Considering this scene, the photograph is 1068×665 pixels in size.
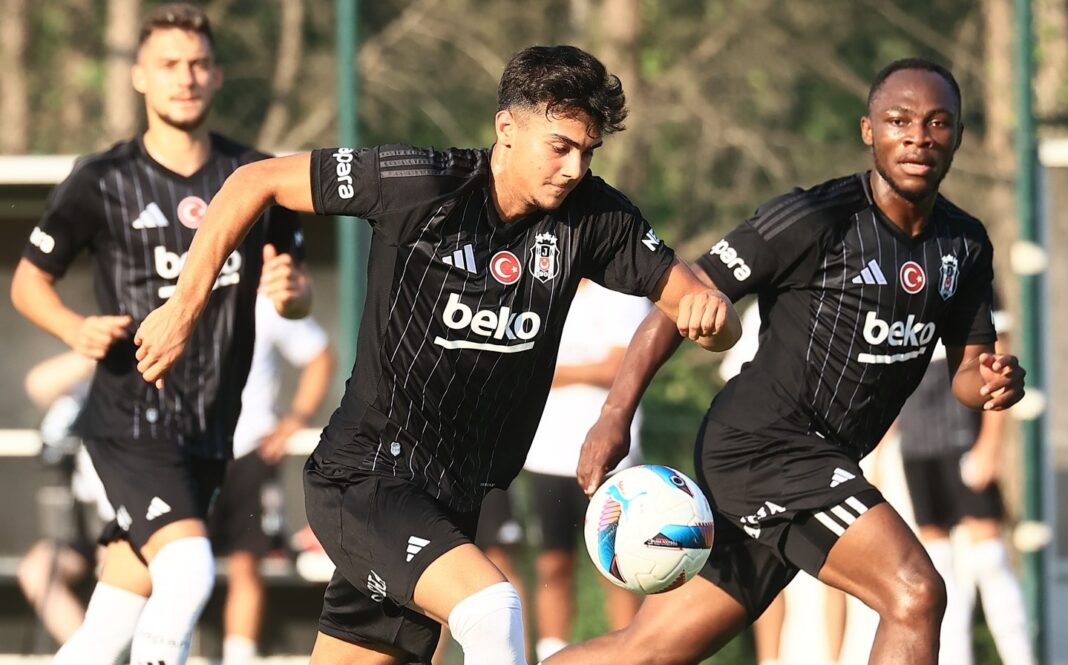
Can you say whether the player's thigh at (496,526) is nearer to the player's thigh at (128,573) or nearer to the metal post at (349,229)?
the metal post at (349,229)

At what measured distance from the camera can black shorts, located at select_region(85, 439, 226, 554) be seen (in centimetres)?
550

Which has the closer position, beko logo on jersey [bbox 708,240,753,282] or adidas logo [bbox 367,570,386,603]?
adidas logo [bbox 367,570,386,603]

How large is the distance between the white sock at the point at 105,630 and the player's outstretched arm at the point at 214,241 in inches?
56.0

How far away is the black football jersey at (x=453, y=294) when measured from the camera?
175 inches

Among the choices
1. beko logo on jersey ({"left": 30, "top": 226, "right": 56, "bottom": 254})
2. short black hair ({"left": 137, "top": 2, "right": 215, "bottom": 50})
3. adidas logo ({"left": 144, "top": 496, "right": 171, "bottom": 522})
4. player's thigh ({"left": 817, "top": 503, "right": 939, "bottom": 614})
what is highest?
short black hair ({"left": 137, "top": 2, "right": 215, "bottom": 50})

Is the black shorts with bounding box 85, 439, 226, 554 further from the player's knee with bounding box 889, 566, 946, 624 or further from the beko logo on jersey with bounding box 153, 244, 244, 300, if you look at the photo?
the player's knee with bounding box 889, 566, 946, 624

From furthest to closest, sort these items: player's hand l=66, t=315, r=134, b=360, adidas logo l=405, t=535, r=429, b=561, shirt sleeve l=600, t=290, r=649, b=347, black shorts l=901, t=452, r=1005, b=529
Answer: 1. black shorts l=901, t=452, r=1005, b=529
2. shirt sleeve l=600, t=290, r=649, b=347
3. player's hand l=66, t=315, r=134, b=360
4. adidas logo l=405, t=535, r=429, b=561

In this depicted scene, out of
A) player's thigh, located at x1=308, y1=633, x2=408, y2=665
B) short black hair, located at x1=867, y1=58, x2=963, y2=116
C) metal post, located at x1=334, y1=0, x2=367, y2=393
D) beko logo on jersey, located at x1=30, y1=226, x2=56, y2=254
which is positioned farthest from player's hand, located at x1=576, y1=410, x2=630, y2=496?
metal post, located at x1=334, y1=0, x2=367, y2=393

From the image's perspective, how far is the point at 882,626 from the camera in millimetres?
4855

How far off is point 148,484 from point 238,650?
214 cm

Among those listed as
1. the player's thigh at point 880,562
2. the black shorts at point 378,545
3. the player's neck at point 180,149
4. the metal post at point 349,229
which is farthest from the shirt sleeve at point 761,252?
the metal post at point 349,229

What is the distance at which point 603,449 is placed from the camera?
4973 mm

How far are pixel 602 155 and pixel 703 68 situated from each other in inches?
60.1

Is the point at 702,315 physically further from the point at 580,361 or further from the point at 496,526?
the point at 496,526
